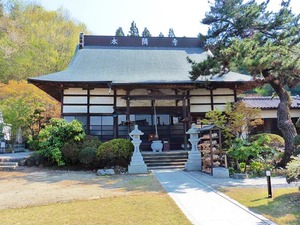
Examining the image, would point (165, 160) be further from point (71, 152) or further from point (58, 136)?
point (58, 136)

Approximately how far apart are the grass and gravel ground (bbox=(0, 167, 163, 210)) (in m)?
2.19

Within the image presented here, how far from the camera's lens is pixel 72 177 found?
9719mm

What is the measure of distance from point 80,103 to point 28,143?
24.2 feet

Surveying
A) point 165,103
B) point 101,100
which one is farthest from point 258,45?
point 101,100

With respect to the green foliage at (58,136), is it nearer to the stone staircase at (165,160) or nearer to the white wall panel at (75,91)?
the white wall panel at (75,91)

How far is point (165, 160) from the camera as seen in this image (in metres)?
12.1

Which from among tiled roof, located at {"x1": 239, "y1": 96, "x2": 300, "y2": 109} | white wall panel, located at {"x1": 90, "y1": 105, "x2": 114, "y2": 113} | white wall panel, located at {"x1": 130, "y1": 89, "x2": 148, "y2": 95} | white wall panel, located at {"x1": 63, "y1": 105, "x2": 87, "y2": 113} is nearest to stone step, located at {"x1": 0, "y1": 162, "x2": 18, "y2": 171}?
white wall panel, located at {"x1": 63, "y1": 105, "x2": 87, "y2": 113}

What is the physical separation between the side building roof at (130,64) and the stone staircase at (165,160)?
3.75m

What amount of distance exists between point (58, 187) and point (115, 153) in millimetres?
3628

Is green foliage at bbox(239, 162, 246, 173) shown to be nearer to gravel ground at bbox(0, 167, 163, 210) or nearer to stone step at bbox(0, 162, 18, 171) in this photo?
gravel ground at bbox(0, 167, 163, 210)

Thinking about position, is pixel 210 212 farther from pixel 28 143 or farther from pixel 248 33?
pixel 28 143

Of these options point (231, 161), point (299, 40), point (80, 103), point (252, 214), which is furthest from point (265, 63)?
point (80, 103)

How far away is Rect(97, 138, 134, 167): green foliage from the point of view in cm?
1119

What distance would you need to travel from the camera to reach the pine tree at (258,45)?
9317mm
